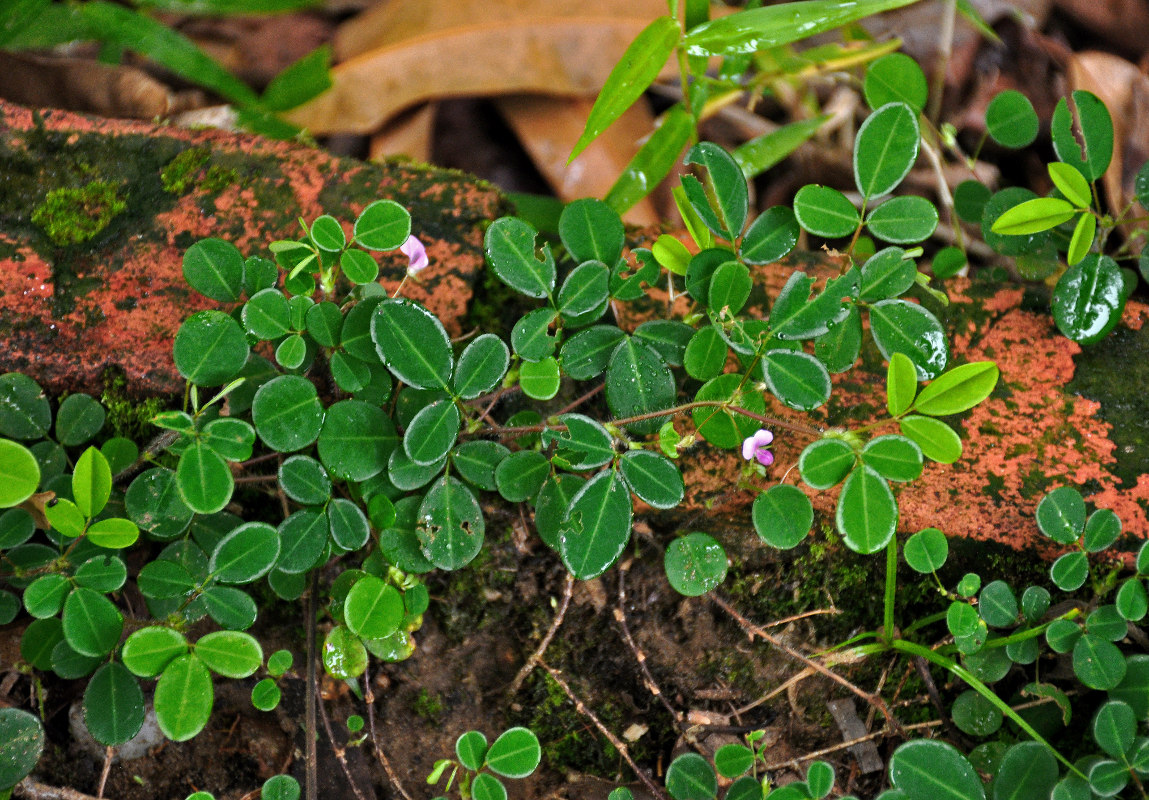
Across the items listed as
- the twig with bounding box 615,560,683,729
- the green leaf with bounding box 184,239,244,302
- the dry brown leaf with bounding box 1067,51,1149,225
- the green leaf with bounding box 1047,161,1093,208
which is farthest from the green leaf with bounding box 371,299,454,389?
the dry brown leaf with bounding box 1067,51,1149,225

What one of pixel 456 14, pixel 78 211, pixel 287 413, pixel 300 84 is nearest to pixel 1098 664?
pixel 287 413

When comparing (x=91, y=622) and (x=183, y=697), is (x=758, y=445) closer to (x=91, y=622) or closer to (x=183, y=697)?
(x=183, y=697)

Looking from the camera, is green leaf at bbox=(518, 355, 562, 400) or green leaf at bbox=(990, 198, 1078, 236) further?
green leaf at bbox=(990, 198, 1078, 236)

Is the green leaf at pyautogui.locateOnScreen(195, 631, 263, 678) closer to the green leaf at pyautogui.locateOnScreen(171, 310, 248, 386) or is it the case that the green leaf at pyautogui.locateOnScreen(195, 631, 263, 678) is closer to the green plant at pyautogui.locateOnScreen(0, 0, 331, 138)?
the green leaf at pyautogui.locateOnScreen(171, 310, 248, 386)

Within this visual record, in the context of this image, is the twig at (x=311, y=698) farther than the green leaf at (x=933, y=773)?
Yes

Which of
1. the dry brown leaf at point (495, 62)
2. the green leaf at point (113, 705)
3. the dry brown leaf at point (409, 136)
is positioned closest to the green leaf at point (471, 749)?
the green leaf at point (113, 705)

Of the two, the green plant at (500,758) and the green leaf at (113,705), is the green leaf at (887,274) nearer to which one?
the green plant at (500,758)
